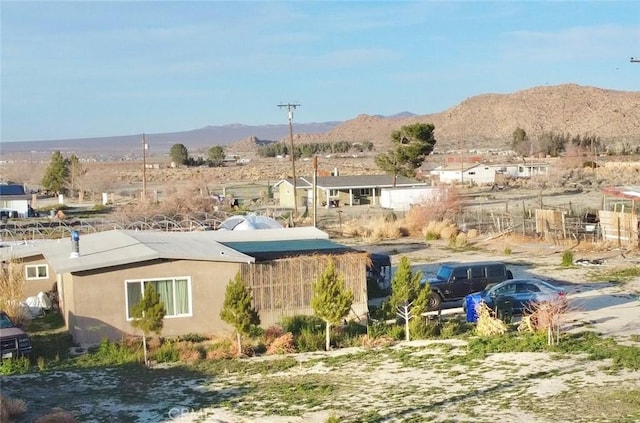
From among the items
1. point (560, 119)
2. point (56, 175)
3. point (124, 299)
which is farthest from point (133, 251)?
point (560, 119)

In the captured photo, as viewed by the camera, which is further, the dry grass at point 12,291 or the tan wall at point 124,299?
the dry grass at point 12,291

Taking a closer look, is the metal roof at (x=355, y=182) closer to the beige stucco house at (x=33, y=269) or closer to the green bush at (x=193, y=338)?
the beige stucco house at (x=33, y=269)

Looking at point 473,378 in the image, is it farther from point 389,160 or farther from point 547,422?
point 389,160

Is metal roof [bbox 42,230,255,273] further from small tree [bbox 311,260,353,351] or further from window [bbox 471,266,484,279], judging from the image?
window [bbox 471,266,484,279]

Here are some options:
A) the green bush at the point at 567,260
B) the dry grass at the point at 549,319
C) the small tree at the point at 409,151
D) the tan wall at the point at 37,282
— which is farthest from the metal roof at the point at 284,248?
the small tree at the point at 409,151

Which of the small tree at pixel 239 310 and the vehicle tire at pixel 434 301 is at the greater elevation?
the small tree at pixel 239 310

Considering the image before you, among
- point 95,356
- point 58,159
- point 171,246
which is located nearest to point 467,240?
point 171,246

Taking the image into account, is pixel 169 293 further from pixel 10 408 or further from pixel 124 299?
pixel 10 408

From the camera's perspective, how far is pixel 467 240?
44062 millimetres

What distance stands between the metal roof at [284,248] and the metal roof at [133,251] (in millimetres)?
770

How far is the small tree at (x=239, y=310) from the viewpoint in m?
21.2

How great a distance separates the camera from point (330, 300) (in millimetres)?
21922

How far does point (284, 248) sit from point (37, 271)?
9327 millimetres

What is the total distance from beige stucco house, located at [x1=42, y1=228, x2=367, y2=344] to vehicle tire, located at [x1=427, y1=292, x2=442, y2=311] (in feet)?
8.01
